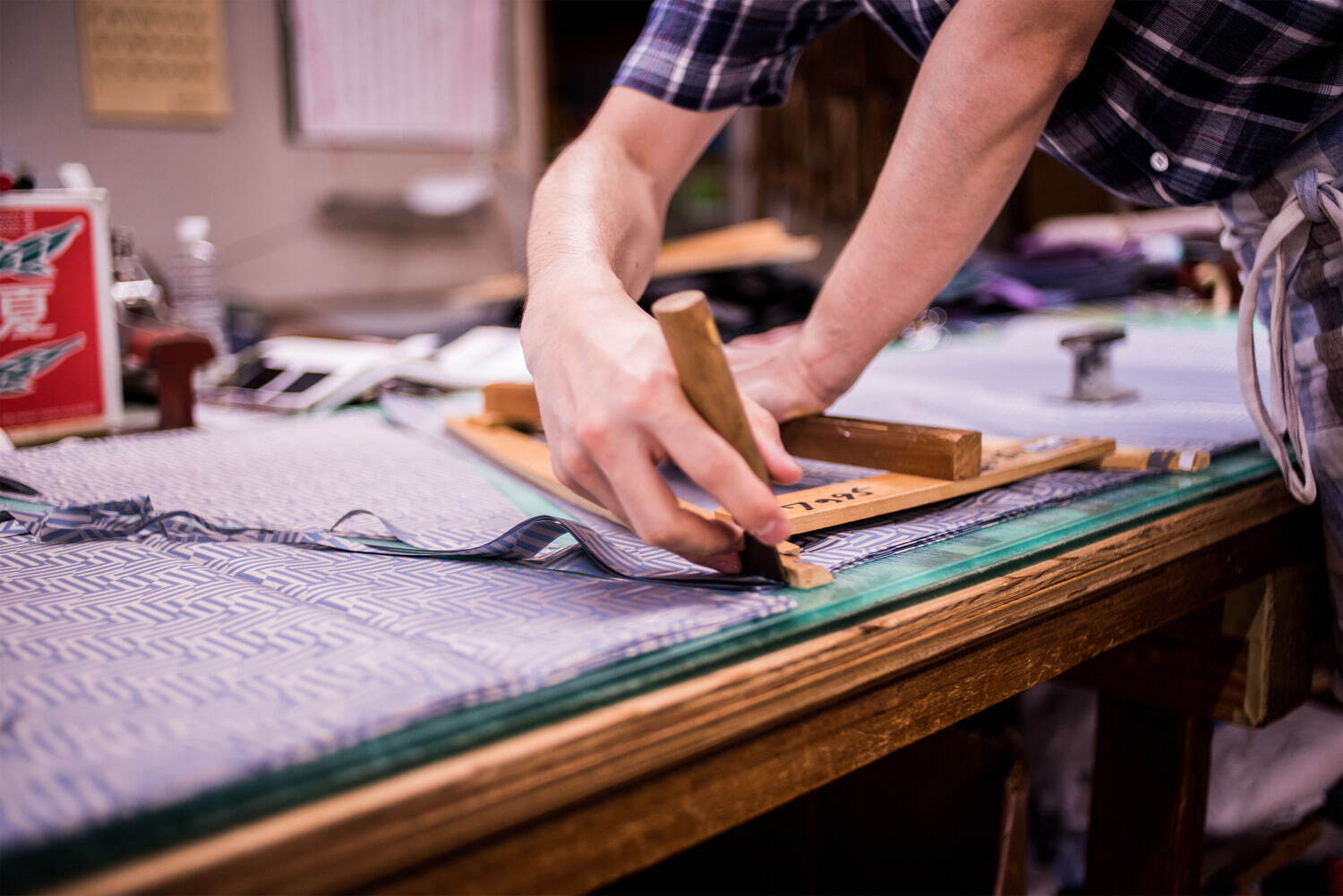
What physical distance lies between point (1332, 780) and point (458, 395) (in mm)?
1032

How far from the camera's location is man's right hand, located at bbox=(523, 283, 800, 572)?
43cm

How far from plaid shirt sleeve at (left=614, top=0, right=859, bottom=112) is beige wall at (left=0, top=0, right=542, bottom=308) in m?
1.51

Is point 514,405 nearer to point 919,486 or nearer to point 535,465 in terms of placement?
point 535,465

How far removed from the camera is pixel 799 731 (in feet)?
1.49

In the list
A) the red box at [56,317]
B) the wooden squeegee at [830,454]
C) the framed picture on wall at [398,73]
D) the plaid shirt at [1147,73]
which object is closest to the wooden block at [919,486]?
the wooden squeegee at [830,454]

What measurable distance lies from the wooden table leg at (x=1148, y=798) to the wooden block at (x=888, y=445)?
0.39 meters

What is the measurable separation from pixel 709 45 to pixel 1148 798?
29.2 inches

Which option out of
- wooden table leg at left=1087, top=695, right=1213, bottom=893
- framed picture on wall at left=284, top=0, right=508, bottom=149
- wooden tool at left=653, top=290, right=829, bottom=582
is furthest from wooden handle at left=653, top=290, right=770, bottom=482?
framed picture on wall at left=284, top=0, right=508, bottom=149

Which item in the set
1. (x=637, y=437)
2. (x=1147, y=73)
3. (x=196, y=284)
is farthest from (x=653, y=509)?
(x=196, y=284)

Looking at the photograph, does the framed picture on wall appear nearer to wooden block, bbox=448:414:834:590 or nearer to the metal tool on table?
wooden block, bbox=448:414:834:590

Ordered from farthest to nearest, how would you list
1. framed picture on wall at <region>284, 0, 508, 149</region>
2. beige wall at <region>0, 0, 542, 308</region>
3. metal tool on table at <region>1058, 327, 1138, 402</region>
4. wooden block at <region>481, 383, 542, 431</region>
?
1. framed picture on wall at <region>284, 0, 508, 149</region>
2. beige wall at <region>0, 0, 542, 308</region>
3. metal tool on table at <region>1058, 327, 1138, 402</region>
4. wooden block at <region>481, 383, 542, 431</region>

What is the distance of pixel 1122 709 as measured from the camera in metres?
0.91

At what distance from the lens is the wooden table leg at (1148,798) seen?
0.86m

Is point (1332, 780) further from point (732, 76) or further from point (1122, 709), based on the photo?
point (732, 76)
